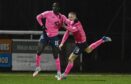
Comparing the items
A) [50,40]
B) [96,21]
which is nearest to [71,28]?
[50,40]

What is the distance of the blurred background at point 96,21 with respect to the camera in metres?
28.1

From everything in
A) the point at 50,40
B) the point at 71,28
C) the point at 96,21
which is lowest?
the point at 50,40

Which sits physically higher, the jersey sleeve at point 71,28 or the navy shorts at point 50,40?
the jersey sleeve at point 71,28

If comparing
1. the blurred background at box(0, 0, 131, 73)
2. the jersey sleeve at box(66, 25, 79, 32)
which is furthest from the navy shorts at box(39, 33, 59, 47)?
the blurred background at box(0, 0, 131, 73)

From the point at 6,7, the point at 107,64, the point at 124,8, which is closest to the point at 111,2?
the point at 124,8

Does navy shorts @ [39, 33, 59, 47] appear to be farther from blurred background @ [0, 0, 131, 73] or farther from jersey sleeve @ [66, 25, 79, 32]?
blurred background @ [0, 0, 131, 73]

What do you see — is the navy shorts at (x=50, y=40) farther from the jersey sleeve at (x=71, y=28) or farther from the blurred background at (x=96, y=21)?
the blurred background at (x=96, y=21)

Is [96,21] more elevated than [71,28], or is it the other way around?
[96,21]

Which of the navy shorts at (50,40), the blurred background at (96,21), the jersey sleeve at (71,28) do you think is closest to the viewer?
the jersey sleeve at (71,28)

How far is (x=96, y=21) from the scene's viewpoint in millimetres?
29844

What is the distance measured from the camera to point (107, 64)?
28766mm

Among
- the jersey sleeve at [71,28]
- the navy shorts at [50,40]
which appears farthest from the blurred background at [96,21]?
the jersey sleeve at [71,28]

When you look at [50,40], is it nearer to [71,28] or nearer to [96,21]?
[71,28]

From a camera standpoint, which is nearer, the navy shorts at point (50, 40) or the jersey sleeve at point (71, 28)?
the jersey sleeve at point (71, 28)
